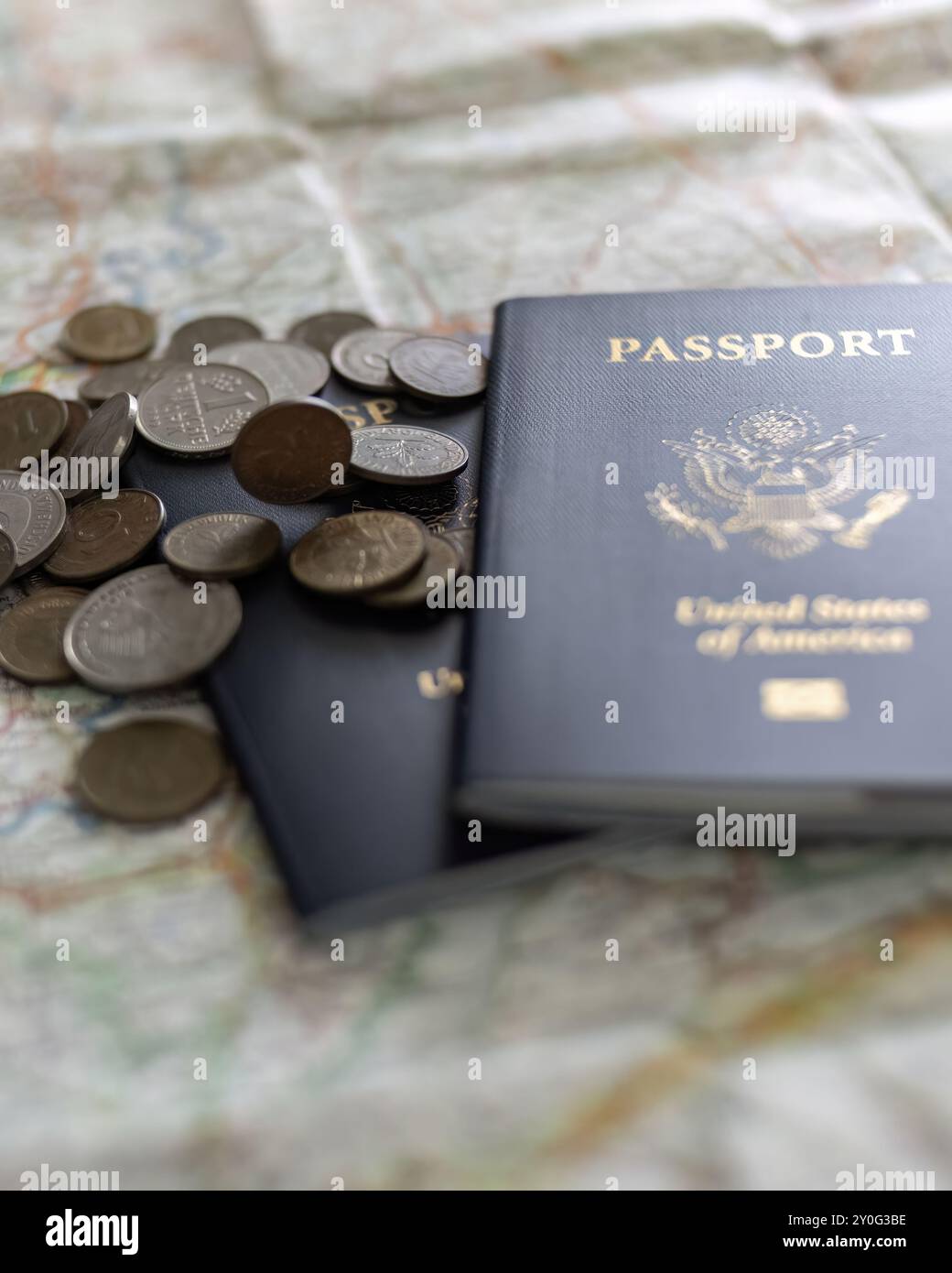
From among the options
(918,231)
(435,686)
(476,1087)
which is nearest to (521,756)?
(435,686)

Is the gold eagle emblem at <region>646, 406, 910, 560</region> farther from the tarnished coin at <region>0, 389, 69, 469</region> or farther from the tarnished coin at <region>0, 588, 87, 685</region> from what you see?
the tarnished coin at <region>0, 389, 69, 469</region>

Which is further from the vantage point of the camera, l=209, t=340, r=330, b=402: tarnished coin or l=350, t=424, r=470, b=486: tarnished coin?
l=209, t=340, r=330, b=402: tarnished coin

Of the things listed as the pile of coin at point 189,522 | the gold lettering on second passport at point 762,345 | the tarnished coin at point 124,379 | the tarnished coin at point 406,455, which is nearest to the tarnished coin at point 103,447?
the pile of coin at point 189,522

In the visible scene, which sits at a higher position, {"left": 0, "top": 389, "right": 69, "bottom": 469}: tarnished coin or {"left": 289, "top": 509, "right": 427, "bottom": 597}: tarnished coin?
{"left": 0, "top": 389, "right": 69, "bottom": 469}: tarnished coin

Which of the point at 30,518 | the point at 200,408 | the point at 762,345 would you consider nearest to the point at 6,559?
the point at 30,518

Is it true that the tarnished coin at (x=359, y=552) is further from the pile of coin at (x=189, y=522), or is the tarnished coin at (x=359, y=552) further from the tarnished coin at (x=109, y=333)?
the tarnished coin at (x=109, y=333)

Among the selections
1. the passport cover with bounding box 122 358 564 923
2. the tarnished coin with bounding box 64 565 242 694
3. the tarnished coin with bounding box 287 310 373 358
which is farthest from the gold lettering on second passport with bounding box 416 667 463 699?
the tarnished coin with bounding box 287 310 373 358
